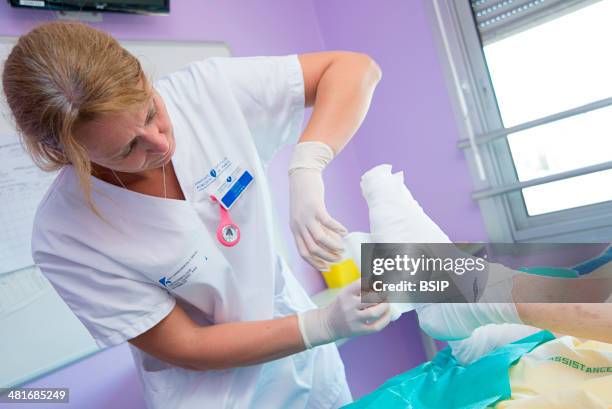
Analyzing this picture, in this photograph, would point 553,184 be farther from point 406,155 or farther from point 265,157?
point 265,157

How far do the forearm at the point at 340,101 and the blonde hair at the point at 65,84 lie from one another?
360 mm

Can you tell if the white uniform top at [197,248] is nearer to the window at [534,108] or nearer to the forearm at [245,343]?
the forearm at [245,343]

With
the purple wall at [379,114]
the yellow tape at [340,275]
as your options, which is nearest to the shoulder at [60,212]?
the purple wall at [379,114]

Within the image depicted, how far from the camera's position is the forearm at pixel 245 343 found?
106 centimetres

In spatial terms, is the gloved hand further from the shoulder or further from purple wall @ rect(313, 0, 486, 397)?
purple wall @ rect(313, 0, 486, 397)

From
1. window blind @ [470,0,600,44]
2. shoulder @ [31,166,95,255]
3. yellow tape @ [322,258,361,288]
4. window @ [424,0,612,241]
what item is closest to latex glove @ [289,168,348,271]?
shoulder @ [31,166,95,255]

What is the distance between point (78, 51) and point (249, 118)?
0.43 metres

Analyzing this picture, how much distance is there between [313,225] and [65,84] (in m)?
0.47

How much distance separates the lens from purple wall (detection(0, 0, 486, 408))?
2.39 metres

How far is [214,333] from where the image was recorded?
1082 mm

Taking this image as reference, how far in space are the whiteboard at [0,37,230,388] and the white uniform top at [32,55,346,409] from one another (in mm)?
→ 399

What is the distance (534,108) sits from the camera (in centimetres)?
241

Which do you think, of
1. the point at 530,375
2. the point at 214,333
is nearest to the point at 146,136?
the point at 214,333

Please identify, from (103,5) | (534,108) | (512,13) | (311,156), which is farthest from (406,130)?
(311,156)
